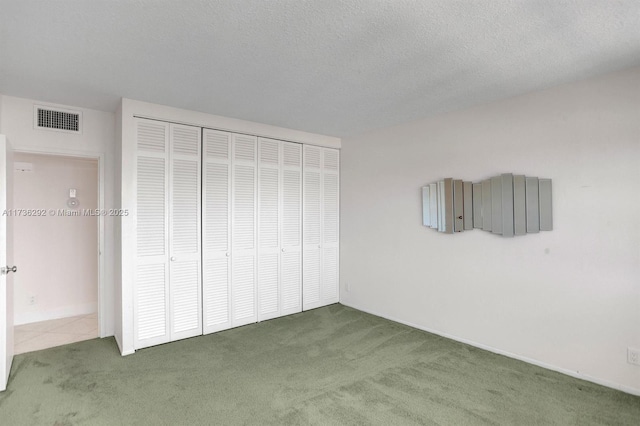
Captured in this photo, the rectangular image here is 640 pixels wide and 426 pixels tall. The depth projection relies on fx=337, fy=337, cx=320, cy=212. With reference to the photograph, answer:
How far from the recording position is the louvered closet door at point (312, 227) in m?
4.66

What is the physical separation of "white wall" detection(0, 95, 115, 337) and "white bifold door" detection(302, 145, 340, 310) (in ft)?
7.50

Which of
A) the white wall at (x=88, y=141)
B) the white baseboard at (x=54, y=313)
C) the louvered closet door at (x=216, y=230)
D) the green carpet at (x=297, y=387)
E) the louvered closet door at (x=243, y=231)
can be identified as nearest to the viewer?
the green carpet at (x=297, y=387)

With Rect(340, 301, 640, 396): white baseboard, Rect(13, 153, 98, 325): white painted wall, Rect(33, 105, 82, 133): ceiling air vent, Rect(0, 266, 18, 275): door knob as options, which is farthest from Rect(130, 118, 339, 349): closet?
Rect(13, 153, 98, 325): white painted wall

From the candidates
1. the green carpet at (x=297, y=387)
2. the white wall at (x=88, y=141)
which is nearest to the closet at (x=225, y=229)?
the green carpet at (x=297, y=387)

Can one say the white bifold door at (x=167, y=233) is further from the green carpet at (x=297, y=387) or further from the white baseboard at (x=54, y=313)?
the white baseboard at (x=54, y=313)

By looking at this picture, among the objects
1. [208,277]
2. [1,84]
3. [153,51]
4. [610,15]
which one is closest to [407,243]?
[208,277]

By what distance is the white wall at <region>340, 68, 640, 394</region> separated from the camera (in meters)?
2.60

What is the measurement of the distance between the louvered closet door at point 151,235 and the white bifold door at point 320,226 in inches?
70.9

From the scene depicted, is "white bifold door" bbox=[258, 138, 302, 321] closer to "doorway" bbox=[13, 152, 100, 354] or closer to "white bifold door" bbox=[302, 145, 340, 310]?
"white bifold door" bbox=[302, 145, 340, 310]

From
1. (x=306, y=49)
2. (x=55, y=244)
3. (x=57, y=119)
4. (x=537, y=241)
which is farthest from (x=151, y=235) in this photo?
(x=537, y=241)

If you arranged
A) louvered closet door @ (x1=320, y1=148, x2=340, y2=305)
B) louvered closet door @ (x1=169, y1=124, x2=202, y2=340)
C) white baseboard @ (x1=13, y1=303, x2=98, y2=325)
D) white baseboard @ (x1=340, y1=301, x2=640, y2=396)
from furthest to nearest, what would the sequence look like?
louvered closet door @ (x1=320, y1=148, x2=340, y2=305) < white baseboard @ (x1=13, y1=303, x2=98, y2=325) < louvered closet door @ (x1=169, y1=124, x2=202, y2=340) < white baseboard @ (x1=340, y1=301, x2=640, y2=396)

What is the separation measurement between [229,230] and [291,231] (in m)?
0.89

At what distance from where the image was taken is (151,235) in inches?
135

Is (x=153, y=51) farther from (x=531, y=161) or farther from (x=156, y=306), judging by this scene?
(x=531, y=161)
